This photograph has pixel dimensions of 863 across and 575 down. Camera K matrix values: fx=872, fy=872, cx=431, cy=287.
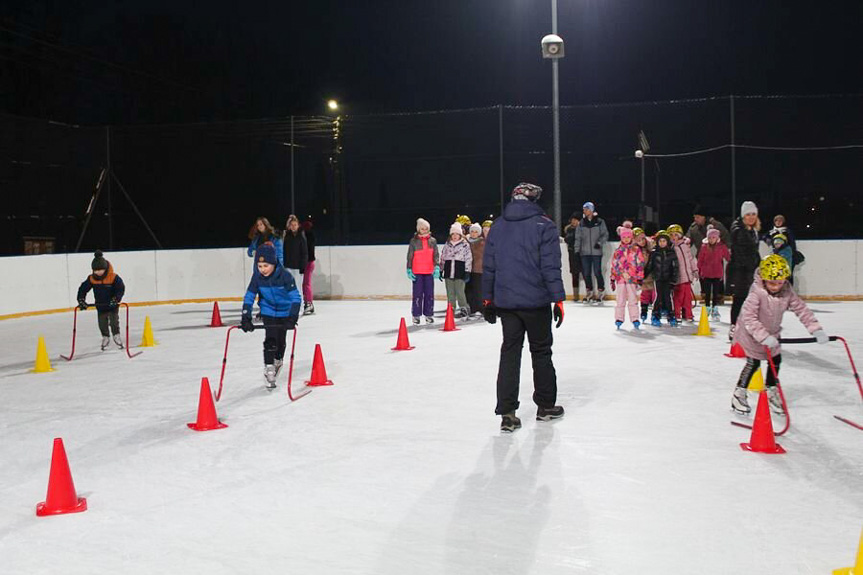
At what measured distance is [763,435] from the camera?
5551mm

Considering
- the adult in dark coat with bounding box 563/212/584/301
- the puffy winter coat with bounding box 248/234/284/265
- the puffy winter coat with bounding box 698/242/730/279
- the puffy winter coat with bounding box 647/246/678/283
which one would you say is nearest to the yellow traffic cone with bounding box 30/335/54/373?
the puffy winter coat with bounding box 248/234/284/265

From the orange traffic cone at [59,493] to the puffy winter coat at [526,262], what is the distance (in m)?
3.01

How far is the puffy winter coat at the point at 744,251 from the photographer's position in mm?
9547

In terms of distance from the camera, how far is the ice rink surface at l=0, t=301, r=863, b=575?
3.89 m

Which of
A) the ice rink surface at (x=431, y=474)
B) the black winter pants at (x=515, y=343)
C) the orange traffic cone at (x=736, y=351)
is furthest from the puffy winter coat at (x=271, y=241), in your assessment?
the black winter pants at (x=515, y=343)

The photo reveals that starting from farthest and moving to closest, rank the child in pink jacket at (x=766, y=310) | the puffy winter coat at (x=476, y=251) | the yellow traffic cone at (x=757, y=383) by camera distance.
Result: the puffy winter coat at (x=476, y=251) < the yellow traffic cone at (x=757, y=383) < the child in pink jacket at (x=766, y=310)

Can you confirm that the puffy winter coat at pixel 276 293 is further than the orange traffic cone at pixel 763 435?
Yes

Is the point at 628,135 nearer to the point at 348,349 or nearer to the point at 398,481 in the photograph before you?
the point at 348,349

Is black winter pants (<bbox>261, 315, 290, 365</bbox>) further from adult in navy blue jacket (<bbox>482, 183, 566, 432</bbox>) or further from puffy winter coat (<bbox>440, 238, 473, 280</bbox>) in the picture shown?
puffy winter coat (<bbox>440, 238, 473, 280</bbox>)

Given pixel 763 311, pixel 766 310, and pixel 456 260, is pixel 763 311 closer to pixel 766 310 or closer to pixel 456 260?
pixel 766 310

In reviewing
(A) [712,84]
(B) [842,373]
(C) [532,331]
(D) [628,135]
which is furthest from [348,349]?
(A) [712,84]

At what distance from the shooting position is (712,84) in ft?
102

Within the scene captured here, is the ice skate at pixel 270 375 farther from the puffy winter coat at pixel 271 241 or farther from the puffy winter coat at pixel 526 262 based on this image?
the puffy winter coat at pixel 271 241

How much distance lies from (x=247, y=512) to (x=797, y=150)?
16.9 metres
